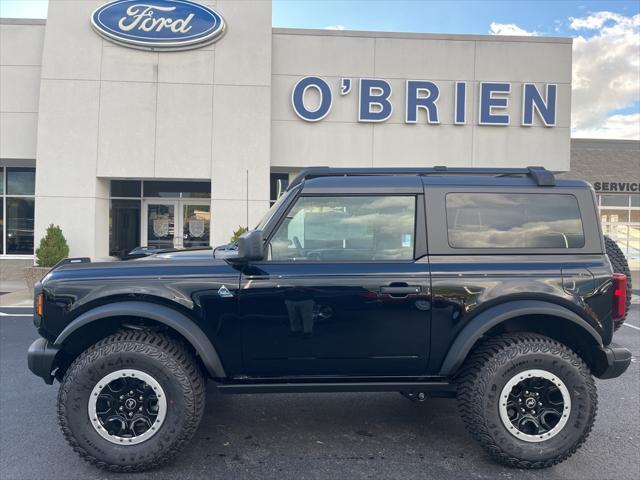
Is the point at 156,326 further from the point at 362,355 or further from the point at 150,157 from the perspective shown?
the point at 150,157

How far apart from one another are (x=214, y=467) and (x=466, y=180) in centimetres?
275

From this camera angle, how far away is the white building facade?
12.5m

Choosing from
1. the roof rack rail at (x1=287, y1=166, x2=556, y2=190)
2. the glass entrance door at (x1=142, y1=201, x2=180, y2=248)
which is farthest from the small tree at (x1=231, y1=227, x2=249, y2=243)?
the roof rack rail at (x1=287, y1=166, x2=556, y2=190)

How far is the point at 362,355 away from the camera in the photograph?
10.6ft

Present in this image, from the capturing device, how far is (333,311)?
10.4 ft

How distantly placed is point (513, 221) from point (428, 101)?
35.4 feet

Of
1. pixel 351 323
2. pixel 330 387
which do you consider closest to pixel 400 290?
pixel 351 323

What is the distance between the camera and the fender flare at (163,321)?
311 centimetres

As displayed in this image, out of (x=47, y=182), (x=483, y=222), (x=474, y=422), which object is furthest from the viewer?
(x=47, y=182)

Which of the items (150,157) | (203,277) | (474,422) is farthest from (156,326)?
(150,157)

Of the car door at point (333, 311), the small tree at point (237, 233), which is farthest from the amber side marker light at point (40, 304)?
the small tree at point (237, 233)

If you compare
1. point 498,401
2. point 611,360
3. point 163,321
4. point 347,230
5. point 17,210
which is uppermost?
point 17,210

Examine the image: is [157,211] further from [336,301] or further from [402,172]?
[336,301]

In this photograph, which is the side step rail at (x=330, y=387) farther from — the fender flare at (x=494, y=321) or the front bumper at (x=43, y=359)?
the front bumper at (x=43, y=359)
